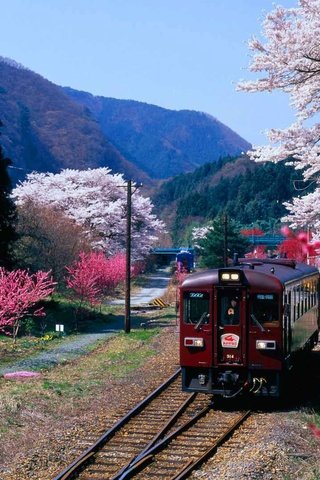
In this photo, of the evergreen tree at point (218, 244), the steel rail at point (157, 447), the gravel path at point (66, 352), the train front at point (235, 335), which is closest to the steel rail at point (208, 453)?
the steel rail at point (157, 447)

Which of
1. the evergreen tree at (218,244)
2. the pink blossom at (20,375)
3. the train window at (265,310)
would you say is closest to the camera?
Answer: the train window at (265,310)

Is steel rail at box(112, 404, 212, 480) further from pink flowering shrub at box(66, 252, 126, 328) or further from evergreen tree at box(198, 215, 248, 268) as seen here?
evergreen tree at box(198, 215, 248, 268)

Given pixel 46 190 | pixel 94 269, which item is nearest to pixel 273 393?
pixel 94 269

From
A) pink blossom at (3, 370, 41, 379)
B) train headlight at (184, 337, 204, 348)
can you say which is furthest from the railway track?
pink blossom at (3, 370, 41, 379)

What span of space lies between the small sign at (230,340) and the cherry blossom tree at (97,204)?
126ft

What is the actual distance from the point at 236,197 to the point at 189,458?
118 metres

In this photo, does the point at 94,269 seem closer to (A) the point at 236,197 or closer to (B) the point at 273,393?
(B) the point at 273,393

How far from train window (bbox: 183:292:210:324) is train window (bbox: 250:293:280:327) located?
890 millimetres

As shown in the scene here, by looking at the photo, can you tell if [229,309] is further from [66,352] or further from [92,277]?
[92,277]

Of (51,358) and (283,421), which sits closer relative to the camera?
(283,421)

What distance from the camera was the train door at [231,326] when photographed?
13.7 m

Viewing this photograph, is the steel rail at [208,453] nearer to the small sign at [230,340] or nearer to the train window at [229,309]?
the small sign at [230,340]

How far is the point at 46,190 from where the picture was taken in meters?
60.2

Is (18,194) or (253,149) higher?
(18,194)
